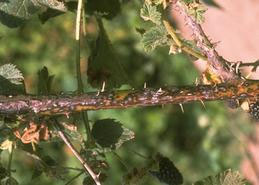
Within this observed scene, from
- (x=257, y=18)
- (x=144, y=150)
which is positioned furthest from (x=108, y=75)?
(x=257, y=18)

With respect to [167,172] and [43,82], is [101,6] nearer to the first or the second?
[43,82]

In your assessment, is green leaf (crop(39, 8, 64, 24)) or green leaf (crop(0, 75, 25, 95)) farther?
green leaf (crop(39, 8, 64, 24))

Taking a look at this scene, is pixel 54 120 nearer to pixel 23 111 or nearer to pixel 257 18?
pixel 23 111

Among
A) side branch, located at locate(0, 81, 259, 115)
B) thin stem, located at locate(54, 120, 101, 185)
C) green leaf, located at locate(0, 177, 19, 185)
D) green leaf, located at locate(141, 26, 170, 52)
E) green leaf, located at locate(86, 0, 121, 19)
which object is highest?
green leaf, located at locate(86, 0, 121, 19)

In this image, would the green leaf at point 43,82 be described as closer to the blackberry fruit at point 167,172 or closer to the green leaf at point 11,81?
the green leaf at point 11,81

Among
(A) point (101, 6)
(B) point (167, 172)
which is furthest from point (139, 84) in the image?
(B) point (167, 172)

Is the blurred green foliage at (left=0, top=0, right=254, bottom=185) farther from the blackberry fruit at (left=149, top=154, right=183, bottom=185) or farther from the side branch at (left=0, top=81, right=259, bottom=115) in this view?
the side branch at (left=0, top=81, right=259, bottom=115)

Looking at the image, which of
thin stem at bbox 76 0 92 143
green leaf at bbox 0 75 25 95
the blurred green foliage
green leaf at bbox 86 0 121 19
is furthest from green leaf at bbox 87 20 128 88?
the blurred green foliage

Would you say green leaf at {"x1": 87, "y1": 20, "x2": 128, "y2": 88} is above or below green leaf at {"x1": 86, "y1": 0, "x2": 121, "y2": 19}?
below
